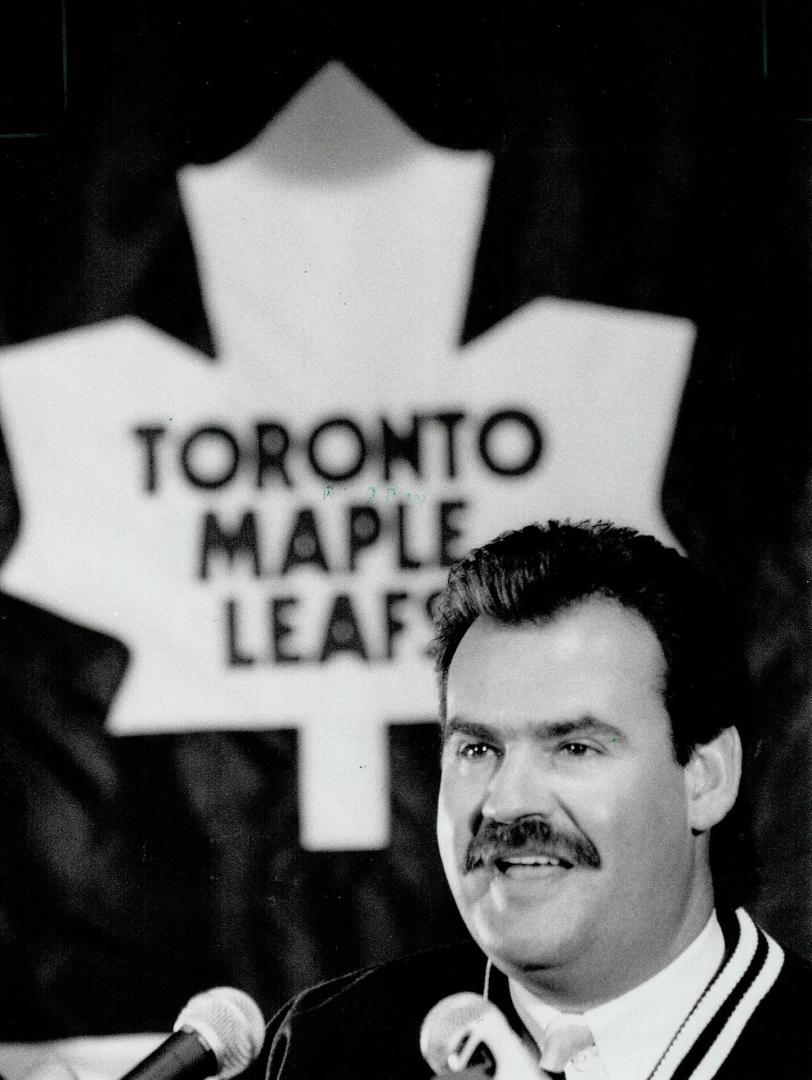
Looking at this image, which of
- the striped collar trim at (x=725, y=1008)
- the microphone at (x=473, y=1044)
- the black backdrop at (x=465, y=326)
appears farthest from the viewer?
the black backdrop at (x=465, y=326)

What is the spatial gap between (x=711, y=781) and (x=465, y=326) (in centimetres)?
54

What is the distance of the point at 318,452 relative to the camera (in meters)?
1.55

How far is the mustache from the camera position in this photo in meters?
1.17

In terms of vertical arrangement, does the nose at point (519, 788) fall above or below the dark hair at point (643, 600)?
below

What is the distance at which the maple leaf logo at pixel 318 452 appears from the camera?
1.53 m

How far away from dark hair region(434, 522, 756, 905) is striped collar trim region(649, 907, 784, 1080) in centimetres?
7

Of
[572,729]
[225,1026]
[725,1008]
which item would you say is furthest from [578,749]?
[225,1026]

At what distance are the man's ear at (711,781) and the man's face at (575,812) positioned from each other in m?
0.01

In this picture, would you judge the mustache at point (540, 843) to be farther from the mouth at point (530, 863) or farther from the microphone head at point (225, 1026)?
the microphone head at point (225, 1026)

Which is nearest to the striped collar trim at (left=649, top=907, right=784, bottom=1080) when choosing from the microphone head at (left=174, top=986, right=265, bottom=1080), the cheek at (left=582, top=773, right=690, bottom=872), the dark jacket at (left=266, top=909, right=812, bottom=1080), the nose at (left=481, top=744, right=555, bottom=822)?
the dark jacket at (left=266, top=909, right=812, bottom=1080)

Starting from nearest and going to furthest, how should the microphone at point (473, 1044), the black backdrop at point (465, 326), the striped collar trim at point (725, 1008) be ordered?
the microphone at point (473, 1044) → the striped collar trim at point (725, 1008) → the black backdrop at point (465, 326)

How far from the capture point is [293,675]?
1.54 m

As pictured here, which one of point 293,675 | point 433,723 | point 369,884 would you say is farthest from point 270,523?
point 369,884

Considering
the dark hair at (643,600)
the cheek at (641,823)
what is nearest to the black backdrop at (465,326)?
the dark hair at (643,600)
